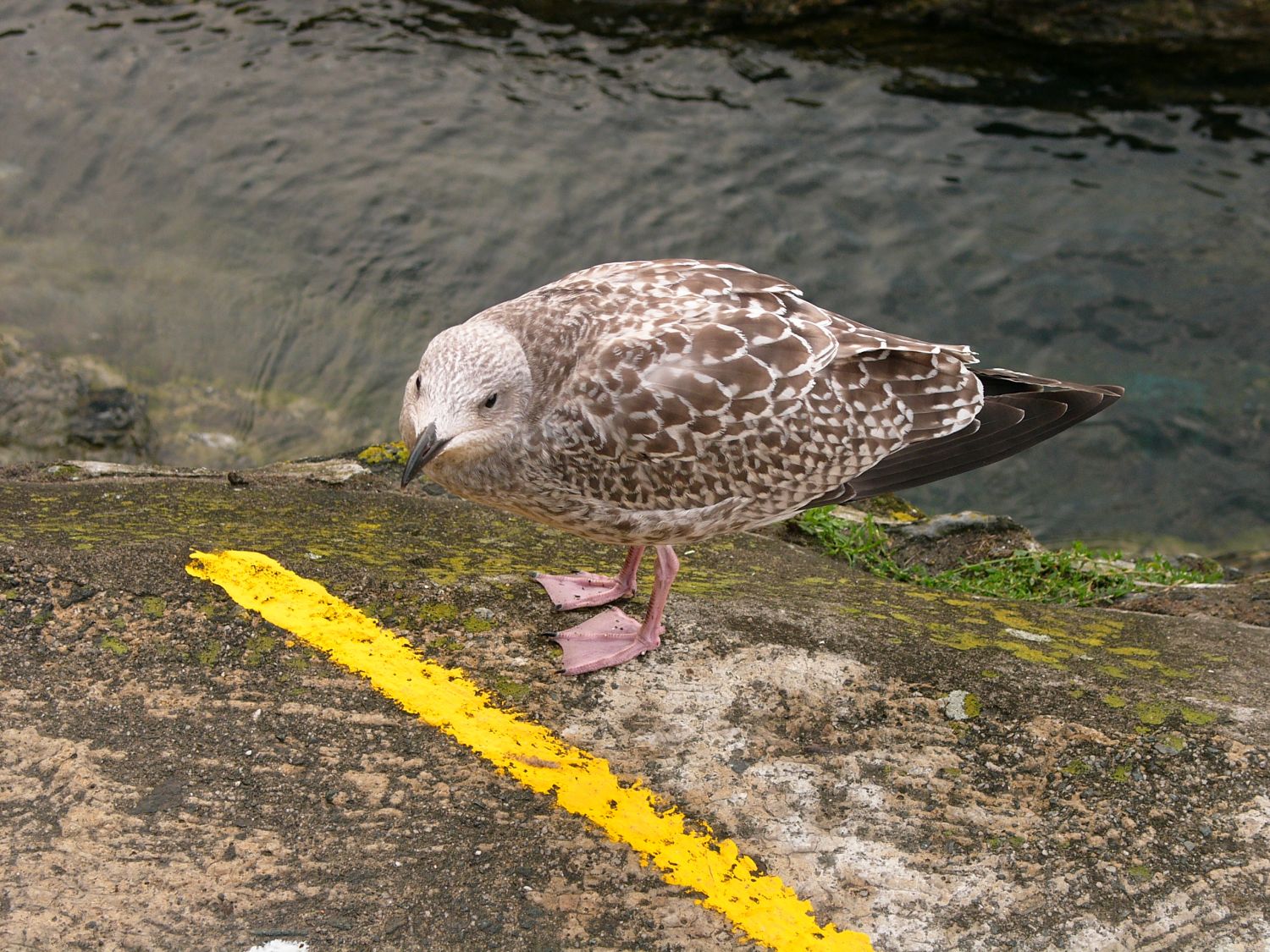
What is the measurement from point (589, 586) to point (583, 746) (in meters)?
0.99

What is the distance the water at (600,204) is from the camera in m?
8.45

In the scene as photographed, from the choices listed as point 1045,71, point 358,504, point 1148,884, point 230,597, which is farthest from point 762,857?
point 1045,71

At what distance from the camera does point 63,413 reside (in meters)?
7.94

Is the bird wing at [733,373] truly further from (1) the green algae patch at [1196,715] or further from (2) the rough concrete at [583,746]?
(1) the green algae patch at [1196,715]

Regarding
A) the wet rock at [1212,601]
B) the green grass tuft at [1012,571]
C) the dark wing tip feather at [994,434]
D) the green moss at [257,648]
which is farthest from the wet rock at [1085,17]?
the green moss at [257,648]

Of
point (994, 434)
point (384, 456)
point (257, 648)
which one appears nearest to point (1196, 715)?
point (994, 434)

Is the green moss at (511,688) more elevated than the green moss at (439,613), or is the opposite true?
the green moss at (439,613)

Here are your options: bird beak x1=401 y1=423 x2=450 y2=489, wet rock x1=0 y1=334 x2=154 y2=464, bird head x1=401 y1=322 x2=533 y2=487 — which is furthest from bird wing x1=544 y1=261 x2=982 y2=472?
wet rock x1=0 y1=334 x2=154 y2=464

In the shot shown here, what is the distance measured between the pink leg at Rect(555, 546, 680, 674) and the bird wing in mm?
535

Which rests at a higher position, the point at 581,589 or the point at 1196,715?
the point at 1196,715

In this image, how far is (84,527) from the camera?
A: 4.56m

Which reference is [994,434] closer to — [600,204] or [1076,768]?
[1076,768]

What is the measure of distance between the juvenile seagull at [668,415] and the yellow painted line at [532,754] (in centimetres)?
43

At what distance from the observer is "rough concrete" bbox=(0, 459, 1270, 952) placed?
315cm
